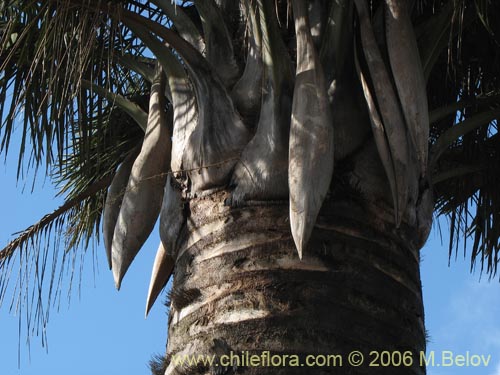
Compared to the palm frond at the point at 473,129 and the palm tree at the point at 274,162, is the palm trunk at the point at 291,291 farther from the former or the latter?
the palm frond at the point at 473,129

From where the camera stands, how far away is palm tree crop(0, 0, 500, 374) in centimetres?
337

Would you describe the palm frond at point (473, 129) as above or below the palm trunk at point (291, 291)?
above

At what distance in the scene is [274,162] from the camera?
3572 millimetres

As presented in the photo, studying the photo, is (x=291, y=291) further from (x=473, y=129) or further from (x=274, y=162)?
(x=473, y=129)

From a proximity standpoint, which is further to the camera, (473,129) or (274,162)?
(473,129)

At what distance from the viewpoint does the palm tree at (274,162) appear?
132 inches

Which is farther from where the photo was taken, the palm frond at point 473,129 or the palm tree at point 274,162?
the palm frond at point 473,129

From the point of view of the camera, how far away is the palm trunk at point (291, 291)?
329cm

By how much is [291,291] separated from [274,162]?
0.50m

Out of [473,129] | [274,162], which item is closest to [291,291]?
[274,162]

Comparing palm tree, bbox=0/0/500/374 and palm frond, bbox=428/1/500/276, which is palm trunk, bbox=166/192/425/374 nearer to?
palm tree, bbox=0/0/500/374

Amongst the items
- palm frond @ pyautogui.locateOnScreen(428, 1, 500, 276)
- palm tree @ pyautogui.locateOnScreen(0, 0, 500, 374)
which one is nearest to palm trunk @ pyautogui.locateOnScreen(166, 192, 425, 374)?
palm tree @ pyautogui.locateOnScreen(0, 0, 500, 374)

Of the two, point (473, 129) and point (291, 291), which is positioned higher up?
point (473, 129)

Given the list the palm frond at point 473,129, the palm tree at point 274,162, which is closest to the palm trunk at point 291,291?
the palm tree at point 274,162
